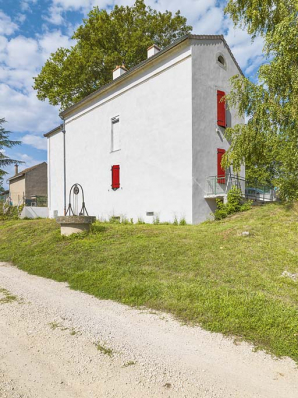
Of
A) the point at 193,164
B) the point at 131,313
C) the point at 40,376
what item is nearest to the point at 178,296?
the point at 131,313

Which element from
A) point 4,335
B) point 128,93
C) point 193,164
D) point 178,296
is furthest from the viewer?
point 128,93

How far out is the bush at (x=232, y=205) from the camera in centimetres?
1093

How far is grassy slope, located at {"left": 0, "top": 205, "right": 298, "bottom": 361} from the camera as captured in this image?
3.49 metres

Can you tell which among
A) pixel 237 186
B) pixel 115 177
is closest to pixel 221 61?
pixel 237 186

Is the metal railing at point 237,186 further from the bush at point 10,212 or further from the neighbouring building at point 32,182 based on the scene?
the neighbouring building at point 32,182

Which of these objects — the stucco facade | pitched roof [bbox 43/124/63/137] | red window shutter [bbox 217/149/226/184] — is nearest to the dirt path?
red window shutter [bbox 217/149/226/184]

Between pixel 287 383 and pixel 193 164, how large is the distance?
9.50 m

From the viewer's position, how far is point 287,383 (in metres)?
2.36

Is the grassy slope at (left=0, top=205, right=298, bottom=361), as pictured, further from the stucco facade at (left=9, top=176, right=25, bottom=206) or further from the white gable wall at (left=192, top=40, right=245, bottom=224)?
the stucco facade at (left=9, top=176, right=25, bottom=206)

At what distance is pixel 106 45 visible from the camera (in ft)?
69.1

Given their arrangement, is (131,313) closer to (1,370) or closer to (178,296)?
(178,296)

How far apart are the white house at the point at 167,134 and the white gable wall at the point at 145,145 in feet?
0.14

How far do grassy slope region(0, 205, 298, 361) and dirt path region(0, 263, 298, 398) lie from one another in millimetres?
357

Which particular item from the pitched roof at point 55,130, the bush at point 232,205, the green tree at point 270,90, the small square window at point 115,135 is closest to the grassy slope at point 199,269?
the bush at point 232,205
